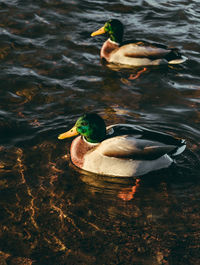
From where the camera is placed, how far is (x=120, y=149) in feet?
19.4

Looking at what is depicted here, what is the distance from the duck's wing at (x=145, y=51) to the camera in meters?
9.55

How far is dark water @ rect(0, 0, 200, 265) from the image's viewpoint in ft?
16.9

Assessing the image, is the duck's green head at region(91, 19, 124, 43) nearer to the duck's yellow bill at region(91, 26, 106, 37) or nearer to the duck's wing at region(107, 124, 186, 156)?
the duck's yellow bill at region(91, 26, 106, 37)

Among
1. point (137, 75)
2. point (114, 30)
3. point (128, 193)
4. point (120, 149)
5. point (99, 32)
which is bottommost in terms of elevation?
point (128, 193)

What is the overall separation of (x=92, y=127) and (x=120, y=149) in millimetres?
514

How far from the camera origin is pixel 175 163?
641 centimetres

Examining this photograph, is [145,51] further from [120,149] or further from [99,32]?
[120,149]

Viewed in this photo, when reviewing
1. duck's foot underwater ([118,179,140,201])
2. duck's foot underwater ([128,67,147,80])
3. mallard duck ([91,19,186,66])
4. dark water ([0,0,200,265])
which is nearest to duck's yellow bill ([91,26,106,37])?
dark water ([0,0,200,265])

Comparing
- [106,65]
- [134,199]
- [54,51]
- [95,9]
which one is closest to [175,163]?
[134,199]

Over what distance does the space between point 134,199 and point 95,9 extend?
25.8 feet

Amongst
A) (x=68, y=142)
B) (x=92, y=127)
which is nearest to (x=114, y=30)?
(x=68, y=142)

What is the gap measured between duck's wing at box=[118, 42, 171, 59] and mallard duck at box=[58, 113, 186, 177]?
3.71m

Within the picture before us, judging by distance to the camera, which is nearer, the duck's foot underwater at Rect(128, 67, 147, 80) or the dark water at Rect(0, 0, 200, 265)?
the dark water at Rect(0, 0, 200, 265)

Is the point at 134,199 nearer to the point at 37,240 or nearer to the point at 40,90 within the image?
the point at 37,240
